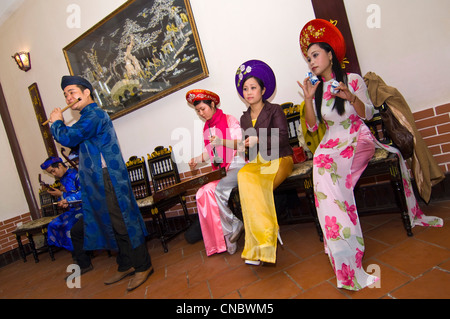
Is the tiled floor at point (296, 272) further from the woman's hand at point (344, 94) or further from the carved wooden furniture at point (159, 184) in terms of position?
the woman's hand at point (344, 94)

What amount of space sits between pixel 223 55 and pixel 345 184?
1.94 metres

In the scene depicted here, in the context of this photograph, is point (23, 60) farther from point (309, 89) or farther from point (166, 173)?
point (309, 89)

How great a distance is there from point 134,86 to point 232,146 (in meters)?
1.98

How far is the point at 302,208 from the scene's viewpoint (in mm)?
2729

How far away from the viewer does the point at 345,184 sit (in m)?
1.69

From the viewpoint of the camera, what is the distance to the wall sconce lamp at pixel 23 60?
4457 millimetres

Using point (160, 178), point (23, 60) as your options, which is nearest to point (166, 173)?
point (160, 178)

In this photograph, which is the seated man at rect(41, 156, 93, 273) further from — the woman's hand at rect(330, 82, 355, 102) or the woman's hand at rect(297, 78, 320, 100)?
the woman's hand at rect(330, 82, 355, 102)

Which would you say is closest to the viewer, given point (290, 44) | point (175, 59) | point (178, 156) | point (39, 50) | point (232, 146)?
point (232, 146)

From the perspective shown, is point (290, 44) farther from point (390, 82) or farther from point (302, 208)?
point (302, 208)

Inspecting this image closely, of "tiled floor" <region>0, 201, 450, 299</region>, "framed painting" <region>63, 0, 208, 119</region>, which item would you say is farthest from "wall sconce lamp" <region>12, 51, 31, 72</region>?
"tiled floor" <region>0, 201, 450, 299</region>

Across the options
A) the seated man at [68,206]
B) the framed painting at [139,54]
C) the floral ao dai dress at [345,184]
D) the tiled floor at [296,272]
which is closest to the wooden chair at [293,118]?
the floral ao dai dress at [345,184]
